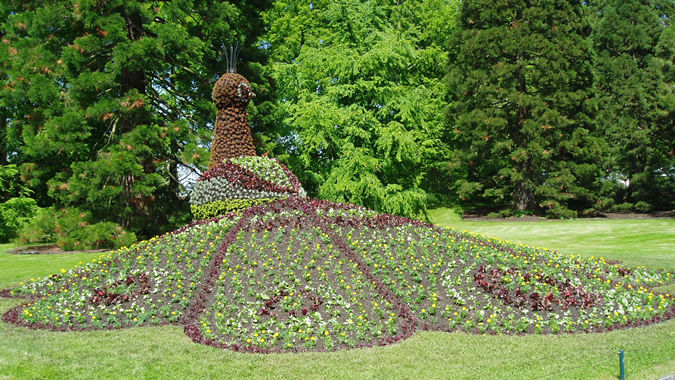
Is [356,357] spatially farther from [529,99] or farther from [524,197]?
[524,197]

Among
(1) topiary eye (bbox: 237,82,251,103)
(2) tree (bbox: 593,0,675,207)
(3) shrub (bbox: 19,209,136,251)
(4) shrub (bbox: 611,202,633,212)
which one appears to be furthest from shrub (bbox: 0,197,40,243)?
(4) shrub (bbox: 611,202,633,212)

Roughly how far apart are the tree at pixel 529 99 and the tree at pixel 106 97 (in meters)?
13.7

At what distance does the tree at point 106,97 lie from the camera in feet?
53.6

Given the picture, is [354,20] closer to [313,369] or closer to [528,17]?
[528,17]

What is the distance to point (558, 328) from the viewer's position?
22.6ft

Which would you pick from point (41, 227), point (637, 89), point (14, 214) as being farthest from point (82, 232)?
point (637, 89)

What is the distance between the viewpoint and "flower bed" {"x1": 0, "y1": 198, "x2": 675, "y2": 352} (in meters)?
6.87

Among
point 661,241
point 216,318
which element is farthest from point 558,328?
point 661,241

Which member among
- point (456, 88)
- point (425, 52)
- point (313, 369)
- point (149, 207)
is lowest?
point (313, 369)

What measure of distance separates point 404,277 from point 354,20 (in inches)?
513

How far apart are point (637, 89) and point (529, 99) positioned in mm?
5982

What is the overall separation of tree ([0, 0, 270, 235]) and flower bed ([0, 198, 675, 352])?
722cm

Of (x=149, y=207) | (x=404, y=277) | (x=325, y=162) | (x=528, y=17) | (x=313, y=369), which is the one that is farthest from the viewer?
(x=528, y=17)

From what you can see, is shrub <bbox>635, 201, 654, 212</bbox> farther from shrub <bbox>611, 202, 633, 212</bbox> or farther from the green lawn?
the green lawn
